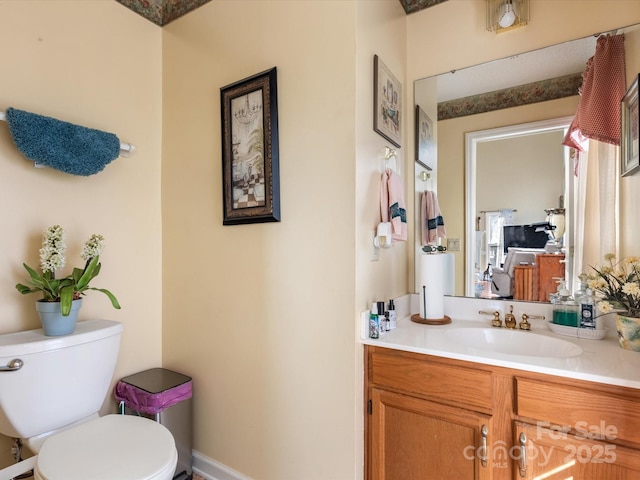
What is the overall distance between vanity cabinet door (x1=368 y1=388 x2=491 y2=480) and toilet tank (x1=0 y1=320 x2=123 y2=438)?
3.58ft

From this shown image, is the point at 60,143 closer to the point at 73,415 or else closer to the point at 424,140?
the point at 73,415

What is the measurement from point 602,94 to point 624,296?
0.82m

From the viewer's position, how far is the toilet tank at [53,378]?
1183 mm

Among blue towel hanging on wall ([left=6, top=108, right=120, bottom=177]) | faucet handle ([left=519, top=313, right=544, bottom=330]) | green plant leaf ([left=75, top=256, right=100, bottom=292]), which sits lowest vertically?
faucet handle ([left=519, top=313, right=544, bottom=330])

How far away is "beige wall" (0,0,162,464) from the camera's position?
1.39 metres

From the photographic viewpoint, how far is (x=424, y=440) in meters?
1.24

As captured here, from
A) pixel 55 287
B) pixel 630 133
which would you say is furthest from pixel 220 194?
pixel 630 133

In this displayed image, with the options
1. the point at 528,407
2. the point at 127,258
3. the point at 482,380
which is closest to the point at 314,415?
the point at 482,380

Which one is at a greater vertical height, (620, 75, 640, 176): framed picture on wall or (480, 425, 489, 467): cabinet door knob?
(620, 75, 640, 176): framed picture on wall

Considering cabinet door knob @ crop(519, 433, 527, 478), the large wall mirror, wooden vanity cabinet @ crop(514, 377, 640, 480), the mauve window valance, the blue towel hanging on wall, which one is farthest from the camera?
the large wall mirror

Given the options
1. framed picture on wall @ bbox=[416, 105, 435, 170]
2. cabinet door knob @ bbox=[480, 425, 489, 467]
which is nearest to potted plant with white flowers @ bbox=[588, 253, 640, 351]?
cabinet door knob @ bbox=[480, 425, 489, 467]

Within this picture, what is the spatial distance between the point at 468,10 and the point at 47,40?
1904 millimetres

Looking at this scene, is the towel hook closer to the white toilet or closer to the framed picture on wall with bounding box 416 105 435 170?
the framed picture on wall with bounding box 416 105 435 170

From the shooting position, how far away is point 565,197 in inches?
58.3
